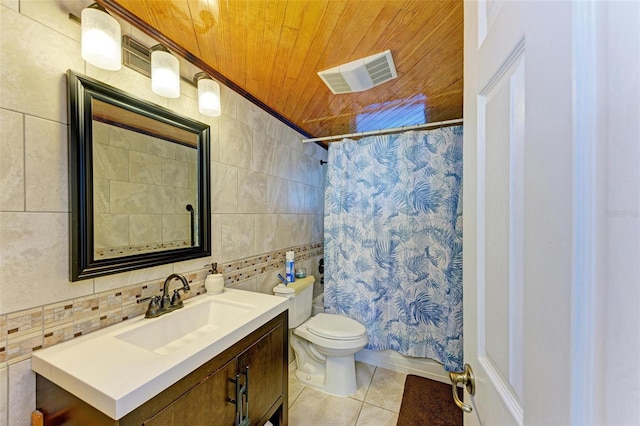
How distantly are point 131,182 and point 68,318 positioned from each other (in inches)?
22.0

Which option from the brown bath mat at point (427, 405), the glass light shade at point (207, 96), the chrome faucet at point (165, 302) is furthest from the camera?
the brown bath mat at point (427, 405)

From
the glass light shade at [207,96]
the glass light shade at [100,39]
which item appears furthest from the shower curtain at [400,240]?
the glass light shade at [100,39]

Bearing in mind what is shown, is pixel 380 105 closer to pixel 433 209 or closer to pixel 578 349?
pixel 433 209

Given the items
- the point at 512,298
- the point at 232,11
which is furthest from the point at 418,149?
the point at 512,298

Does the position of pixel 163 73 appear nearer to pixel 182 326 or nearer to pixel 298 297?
pixel 182 326

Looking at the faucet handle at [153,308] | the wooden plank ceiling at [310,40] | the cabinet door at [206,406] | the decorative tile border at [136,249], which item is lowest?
the cabinet door at [206,406]

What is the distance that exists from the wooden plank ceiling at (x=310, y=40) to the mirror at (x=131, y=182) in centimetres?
37

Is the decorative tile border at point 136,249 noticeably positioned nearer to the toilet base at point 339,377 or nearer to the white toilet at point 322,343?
the white toilet at point 322,343

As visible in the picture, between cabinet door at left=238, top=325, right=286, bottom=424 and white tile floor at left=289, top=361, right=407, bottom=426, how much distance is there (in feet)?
1.98

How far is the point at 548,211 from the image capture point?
1.16 feet

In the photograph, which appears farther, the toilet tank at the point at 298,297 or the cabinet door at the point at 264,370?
the toilet tank at the point at 298,297

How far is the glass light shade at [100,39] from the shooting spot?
2.96ft

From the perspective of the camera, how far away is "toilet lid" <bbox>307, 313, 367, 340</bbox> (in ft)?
6.02

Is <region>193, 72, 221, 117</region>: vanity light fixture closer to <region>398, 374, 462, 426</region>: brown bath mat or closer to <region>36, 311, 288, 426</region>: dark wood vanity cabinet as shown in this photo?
<region>36, 311, 288, 426</region>: dark wood vanity cabinet
